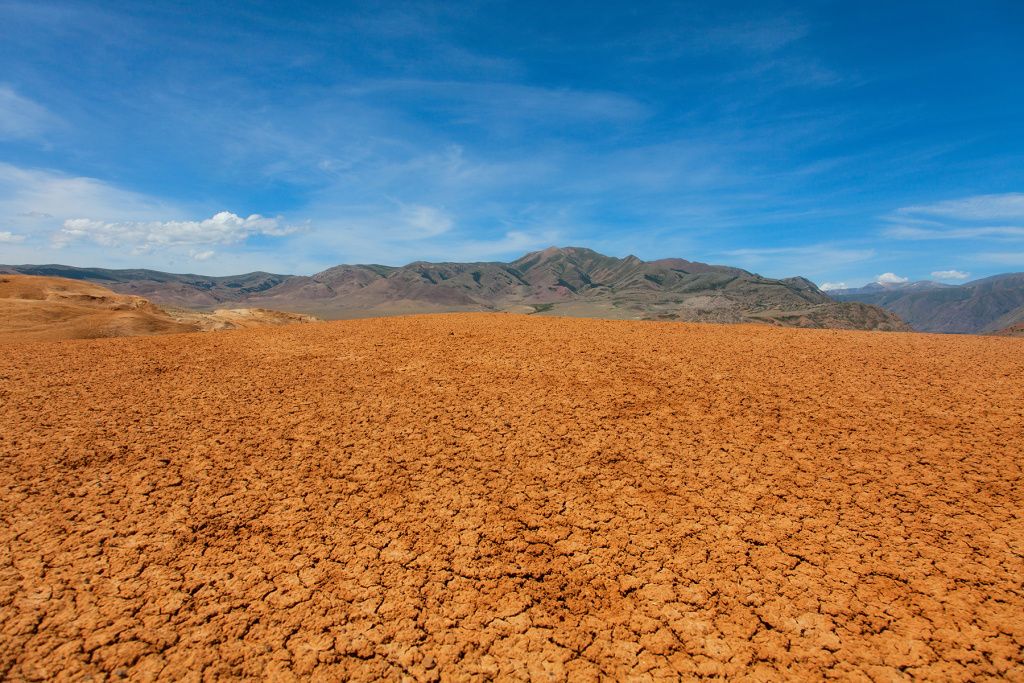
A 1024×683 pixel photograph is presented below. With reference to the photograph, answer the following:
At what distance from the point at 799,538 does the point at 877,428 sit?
9.51 feet

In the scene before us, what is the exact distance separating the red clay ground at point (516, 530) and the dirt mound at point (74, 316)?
30.9 ft

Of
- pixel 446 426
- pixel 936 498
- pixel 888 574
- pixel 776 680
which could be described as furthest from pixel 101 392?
pixel 936 498

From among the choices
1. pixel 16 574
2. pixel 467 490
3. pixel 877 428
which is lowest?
pixel 16 574

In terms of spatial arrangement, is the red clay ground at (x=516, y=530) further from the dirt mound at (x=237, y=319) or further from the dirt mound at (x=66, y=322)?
the dirt mound at (x=237, y=319)

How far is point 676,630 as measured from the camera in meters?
2.75

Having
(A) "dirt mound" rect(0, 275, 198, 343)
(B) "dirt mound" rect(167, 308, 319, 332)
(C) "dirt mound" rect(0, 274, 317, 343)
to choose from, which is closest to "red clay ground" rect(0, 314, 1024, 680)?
(A) "dirt mound" rect(0, 275, 198, 343)

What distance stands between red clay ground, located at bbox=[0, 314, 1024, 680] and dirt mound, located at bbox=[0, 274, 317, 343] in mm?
9425

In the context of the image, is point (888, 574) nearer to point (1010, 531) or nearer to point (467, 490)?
point (1010, 531)

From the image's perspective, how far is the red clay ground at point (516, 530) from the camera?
2643 millimetres

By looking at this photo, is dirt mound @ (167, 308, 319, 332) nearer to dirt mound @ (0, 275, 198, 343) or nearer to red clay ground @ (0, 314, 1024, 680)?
dirt mound @ (0, 275, 198, 343)

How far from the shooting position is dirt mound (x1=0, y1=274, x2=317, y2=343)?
47.7ft

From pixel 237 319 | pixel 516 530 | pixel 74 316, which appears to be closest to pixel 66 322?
pixel 74 316

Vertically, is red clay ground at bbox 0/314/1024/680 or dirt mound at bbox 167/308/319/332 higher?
dirt mound at bbox 167/308/319/332

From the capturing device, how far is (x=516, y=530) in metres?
3.72
